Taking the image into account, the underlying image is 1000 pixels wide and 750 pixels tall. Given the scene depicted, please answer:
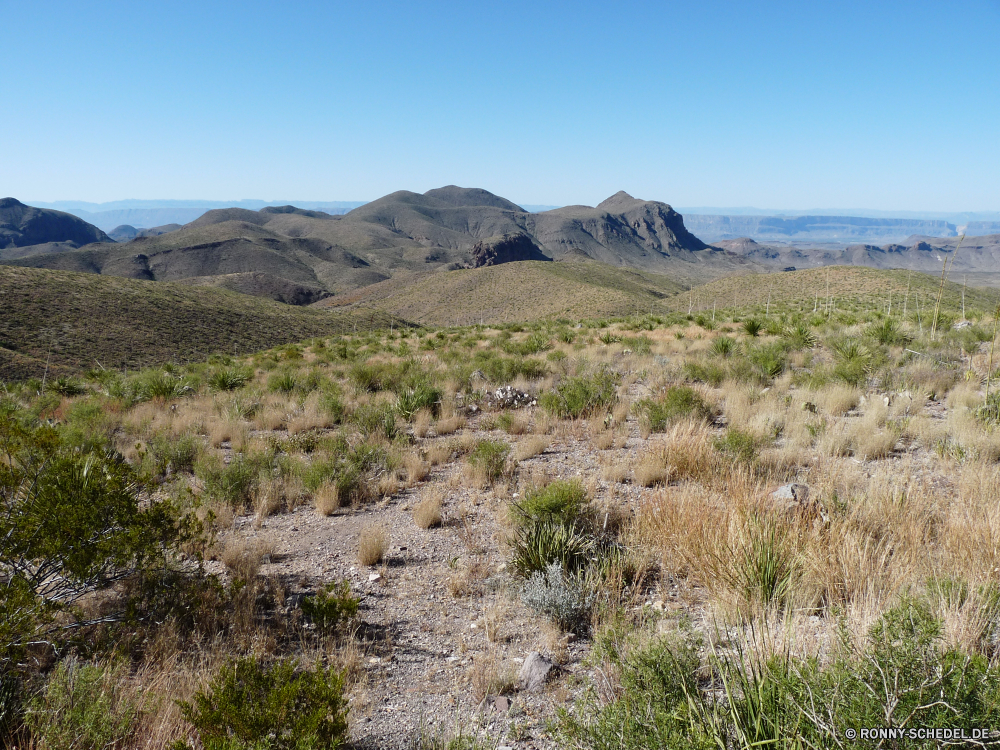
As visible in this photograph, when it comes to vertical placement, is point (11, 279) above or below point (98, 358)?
above

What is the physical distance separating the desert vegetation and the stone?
7cm

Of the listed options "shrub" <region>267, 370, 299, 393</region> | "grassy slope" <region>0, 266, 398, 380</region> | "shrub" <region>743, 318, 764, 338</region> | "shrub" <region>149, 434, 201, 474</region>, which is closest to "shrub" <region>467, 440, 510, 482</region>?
"shrub" <region>149, 434, 201, 474</region>

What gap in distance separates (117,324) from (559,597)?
46640 mm

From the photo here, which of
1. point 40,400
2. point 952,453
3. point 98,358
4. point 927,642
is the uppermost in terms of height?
point 927,642

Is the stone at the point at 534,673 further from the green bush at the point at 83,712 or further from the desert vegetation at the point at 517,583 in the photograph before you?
the green bush at the point at 83,712

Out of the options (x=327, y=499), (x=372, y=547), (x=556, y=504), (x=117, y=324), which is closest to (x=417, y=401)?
(x=327, y=499)

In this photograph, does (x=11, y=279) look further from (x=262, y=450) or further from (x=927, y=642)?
(x=927, y=642)

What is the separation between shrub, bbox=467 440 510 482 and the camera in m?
5.67

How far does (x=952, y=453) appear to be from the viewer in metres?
4.97

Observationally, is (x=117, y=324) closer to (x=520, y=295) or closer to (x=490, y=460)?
(x=490, y=460)

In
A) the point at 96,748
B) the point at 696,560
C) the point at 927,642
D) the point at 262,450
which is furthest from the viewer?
the point at 262,450

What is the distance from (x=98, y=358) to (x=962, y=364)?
4207 centimetres

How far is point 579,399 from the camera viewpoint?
25.6 ft

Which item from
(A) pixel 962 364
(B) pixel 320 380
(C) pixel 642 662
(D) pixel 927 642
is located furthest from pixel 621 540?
(A) pixel 962 364
